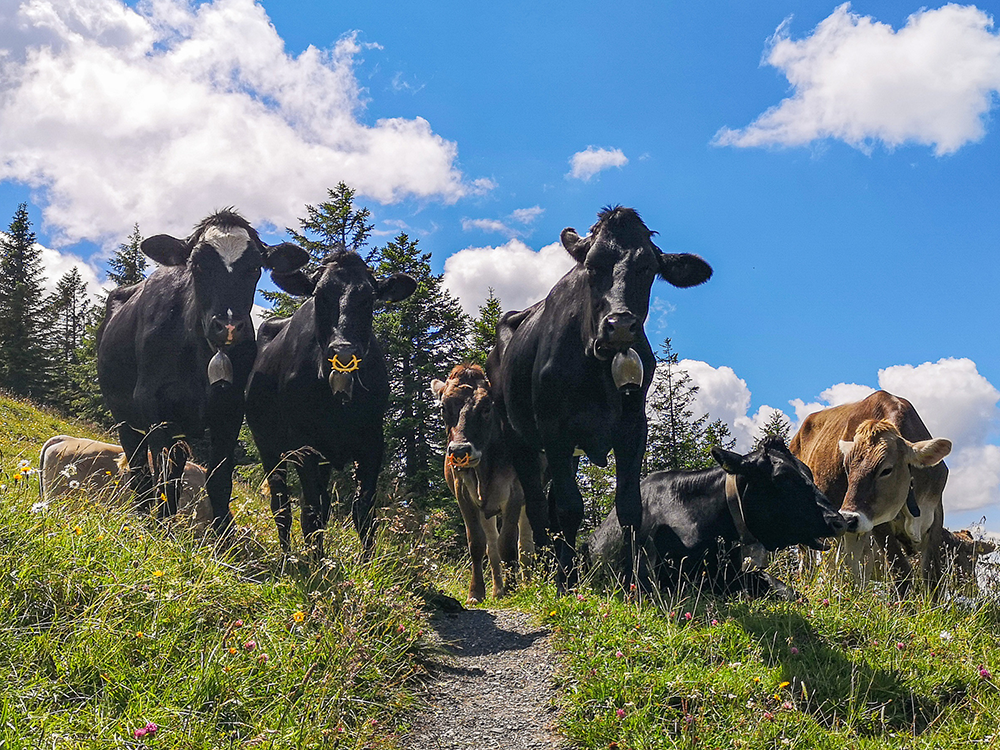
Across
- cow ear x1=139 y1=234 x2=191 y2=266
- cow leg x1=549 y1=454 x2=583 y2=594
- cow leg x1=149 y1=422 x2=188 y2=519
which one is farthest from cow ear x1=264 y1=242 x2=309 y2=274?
cow leg x1=549 y1=454 x2=583 y2=594

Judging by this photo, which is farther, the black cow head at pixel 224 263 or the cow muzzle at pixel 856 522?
the cow muzzle at pixel 856 522

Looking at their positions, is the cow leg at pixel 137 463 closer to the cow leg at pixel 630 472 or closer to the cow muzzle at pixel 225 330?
the cow muzzle at pixel 225 330

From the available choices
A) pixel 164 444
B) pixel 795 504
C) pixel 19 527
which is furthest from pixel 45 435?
pixel 795 504

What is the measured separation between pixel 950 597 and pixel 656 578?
2.77 metres

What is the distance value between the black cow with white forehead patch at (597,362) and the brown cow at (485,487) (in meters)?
1.60

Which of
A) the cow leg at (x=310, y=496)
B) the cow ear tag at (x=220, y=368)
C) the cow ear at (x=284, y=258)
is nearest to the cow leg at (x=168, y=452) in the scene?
the cow ear tag at (x=220, y=368)

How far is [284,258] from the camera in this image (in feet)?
26.8

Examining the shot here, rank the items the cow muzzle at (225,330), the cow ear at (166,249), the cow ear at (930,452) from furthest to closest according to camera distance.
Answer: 1. the cow ear at (930,452)
2. the cow ear at (166,249)
3. the cow muzzle at (225,330)

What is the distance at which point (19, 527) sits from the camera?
528 centimetres

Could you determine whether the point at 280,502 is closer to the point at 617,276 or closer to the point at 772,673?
the point at 617,276

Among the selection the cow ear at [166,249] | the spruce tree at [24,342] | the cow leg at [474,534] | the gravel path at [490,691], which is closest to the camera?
the gravel path at [490,691]

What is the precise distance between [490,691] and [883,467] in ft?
17.6

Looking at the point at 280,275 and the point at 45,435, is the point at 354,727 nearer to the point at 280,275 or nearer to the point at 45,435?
the point at 280,275

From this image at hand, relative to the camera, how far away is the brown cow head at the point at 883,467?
28.3 feet
